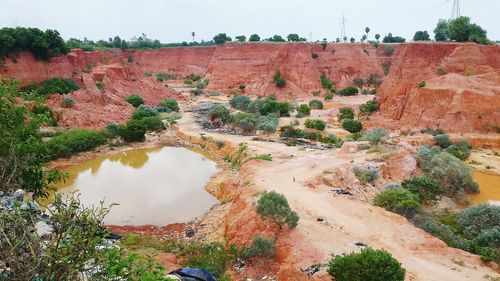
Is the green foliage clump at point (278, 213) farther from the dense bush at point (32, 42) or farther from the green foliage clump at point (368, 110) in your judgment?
the dense bush at point (32, 42)

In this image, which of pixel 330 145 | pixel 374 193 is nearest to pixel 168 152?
pixel 330 145

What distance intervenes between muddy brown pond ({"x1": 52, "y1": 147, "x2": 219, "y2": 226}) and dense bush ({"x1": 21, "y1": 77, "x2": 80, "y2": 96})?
12.2 m

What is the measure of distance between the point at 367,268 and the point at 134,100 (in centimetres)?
3699

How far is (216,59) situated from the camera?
62.9m

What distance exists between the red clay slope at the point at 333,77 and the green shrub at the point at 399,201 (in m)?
16.1

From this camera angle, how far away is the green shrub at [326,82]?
55.3 m

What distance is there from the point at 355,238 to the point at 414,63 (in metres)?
26.2

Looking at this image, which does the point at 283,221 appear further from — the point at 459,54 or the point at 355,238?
the point at 459,54

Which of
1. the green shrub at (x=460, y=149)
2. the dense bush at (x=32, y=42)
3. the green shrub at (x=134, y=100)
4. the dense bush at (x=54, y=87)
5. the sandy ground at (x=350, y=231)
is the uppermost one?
the dense bush at (x=32, y=42)

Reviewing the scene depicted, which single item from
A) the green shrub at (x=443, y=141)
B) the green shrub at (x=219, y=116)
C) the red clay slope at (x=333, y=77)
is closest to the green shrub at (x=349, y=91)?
the red clay slope at (x=333, y=77)

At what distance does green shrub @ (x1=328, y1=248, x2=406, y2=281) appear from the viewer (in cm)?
904

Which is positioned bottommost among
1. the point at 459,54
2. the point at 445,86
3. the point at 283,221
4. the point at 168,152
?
the point at 168,152

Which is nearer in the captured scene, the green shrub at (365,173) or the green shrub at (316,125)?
the green shrub at (365,173)

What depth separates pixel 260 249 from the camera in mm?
11641
